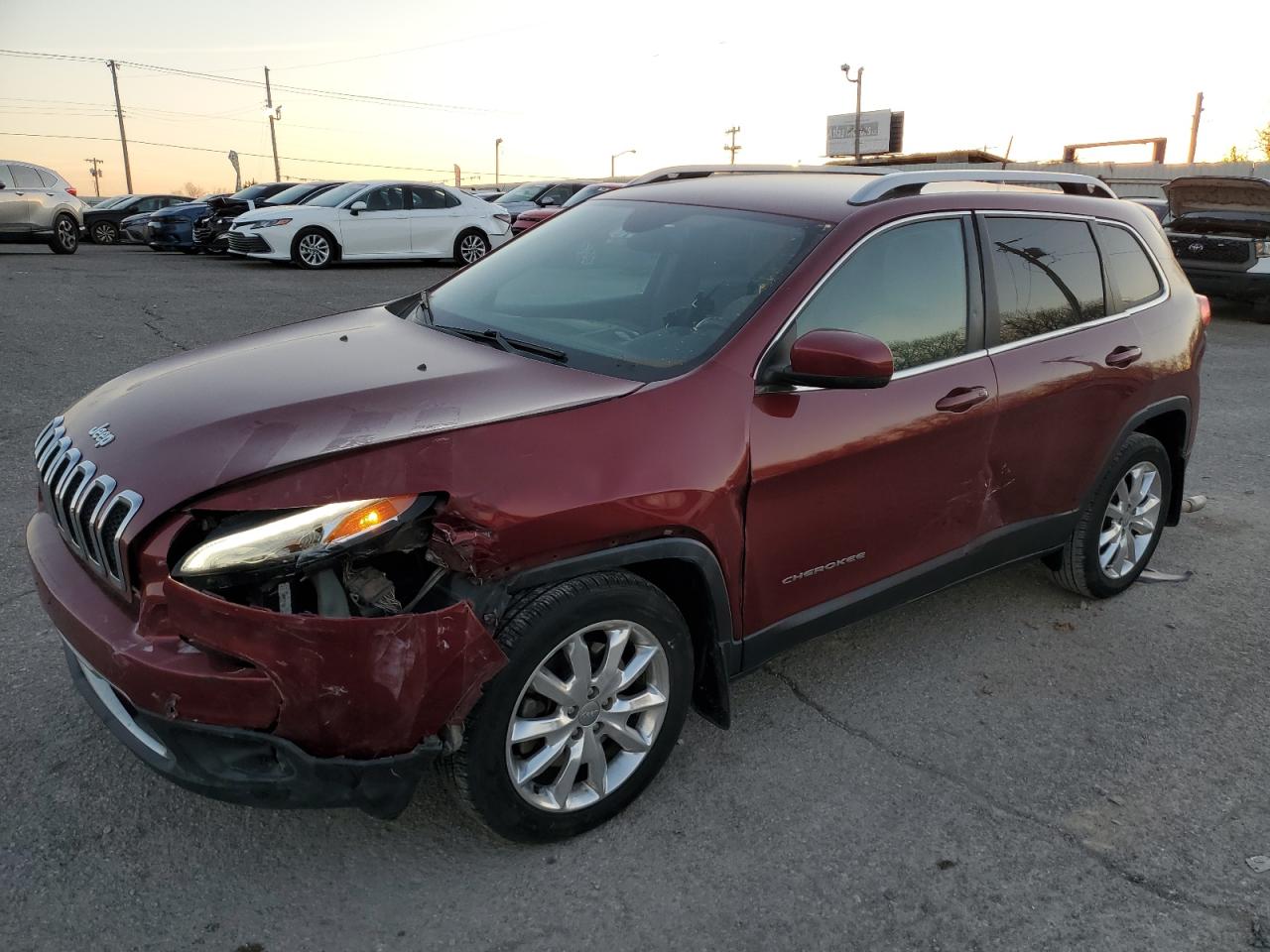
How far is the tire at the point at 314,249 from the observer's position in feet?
55.1

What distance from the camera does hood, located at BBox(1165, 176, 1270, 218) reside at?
12.3 metres

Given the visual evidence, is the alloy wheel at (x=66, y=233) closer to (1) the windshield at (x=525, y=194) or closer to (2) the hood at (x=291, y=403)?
(1) the windshield at (x=525, y=194)

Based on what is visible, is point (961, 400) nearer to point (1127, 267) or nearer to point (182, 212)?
point (1127, 267)

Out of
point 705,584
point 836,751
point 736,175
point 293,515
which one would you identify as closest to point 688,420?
point 705,584

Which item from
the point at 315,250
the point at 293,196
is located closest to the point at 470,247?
the point at 315,250

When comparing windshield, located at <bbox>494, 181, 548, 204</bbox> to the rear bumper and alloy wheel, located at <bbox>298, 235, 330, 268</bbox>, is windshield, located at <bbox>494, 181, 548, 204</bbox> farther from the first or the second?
the rear bumper

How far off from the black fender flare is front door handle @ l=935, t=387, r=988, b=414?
1.06 m

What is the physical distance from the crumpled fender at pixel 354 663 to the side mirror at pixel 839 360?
1.18 metres

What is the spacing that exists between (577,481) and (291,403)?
0.78m

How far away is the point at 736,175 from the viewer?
413cm

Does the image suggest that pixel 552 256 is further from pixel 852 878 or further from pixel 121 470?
pixel 852 878

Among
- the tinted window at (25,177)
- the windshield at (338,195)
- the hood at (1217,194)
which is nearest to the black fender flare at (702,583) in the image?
the hood at (1217,194)

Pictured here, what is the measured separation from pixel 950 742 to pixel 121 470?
263 cm

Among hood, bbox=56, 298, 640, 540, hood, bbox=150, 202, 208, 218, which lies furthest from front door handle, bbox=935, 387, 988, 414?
hood, bbox=150, 202, 208, 218
